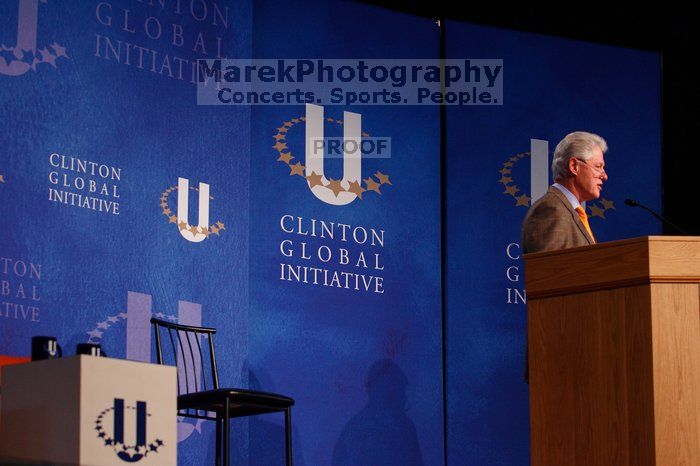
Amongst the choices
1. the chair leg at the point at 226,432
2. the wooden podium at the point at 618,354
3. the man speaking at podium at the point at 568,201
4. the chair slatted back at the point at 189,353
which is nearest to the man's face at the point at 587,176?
the man speaking at podium at the point at 568,201

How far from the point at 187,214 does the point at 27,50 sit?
1.07 metres

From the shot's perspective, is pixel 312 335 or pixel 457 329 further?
pixel 457 329

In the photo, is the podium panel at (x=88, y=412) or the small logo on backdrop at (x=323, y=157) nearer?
the podium panel at (x=88, y=412)

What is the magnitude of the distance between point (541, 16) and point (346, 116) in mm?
1472

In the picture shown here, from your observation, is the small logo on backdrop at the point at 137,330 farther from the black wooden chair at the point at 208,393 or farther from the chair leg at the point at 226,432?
the chair leg at the point at 226,432

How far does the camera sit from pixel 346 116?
19.5ft

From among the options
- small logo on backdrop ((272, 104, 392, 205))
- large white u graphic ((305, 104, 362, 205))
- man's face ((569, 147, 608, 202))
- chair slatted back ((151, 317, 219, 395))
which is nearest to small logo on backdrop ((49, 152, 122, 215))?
chair slatted back ((151, 317, 219, 395))

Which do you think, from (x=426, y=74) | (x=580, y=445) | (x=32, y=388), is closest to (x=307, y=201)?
(x=426, y=74)

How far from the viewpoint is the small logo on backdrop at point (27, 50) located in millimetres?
4695

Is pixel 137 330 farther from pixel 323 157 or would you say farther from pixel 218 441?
pixel 323 157

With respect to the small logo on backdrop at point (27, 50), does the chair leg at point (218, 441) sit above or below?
below

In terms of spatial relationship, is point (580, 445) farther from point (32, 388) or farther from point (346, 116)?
point (346, 116)

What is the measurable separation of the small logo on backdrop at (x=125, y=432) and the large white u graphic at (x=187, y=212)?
250cm

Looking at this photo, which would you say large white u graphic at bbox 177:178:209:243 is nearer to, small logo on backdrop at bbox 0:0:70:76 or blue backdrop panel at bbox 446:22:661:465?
small logo on backdrop at bbox 0:0:70:76
